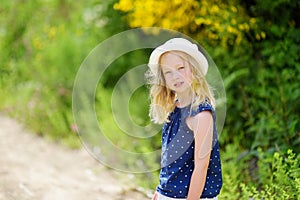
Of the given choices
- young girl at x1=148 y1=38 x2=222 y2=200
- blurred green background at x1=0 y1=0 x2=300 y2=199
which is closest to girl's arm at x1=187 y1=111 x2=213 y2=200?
young girl at x1=148 y1=38 x2=222 y2=200

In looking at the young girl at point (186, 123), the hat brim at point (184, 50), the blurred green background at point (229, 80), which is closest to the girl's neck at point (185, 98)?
the young girl at point (186, 123)

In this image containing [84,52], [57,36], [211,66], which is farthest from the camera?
[57,36]

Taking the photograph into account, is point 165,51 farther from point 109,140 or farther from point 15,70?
point 15,70

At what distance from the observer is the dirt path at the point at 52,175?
4.37 metres

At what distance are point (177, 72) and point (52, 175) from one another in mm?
2494

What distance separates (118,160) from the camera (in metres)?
4.90

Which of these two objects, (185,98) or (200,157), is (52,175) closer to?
(185,98)

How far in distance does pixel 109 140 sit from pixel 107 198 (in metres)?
0.96

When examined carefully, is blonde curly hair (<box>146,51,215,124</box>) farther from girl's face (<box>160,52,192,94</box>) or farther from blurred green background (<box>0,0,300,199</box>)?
blurred green background (<box>0,0,300,199</box>)

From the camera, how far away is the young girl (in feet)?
8.52

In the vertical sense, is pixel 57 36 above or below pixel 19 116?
above

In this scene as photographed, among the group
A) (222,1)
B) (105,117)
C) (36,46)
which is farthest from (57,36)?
(222,1)

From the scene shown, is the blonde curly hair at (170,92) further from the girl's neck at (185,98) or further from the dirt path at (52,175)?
the dirt path at (52,175)

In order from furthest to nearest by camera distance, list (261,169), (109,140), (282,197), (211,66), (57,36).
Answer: (57,36) → (109,140) → (211,66) → (261,169) → (282,197)
